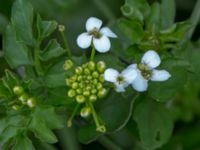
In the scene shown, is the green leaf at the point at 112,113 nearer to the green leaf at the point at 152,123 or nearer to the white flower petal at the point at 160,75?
the green leaf at the point at 152,123

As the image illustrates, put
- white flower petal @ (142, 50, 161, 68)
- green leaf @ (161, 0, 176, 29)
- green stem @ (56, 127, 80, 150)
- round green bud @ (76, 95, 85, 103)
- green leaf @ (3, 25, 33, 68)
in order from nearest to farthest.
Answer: round green bud @ (76, 95, 85, 103)
white flower petal @ (142, 50, 161, 68)
green leaf @ (3, 25, 33, 68)
green leaf @ (161, 0, 176, 29)
green stem @ (56, 127, 80, 150)

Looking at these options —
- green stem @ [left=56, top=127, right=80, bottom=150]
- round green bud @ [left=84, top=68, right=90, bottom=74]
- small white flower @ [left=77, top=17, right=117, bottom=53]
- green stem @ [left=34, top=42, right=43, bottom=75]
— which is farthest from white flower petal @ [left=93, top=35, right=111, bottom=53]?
green stem @ [left=56, top=127, right=80, bottom=150]

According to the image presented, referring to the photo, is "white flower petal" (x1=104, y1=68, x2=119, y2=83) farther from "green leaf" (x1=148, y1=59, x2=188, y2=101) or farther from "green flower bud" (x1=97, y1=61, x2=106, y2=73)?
"green leaf" (x1=148, y1=59, x2=188, y2=101)

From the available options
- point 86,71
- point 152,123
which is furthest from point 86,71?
point 152,123

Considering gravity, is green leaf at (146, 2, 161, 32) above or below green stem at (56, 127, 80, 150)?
above

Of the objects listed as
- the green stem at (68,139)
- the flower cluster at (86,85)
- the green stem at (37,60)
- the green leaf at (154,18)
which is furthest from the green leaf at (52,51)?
the green stem at (68,139)

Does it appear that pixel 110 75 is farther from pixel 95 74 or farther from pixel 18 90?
pixel 18 90

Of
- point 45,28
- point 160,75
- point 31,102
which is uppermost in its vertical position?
point 45,28
